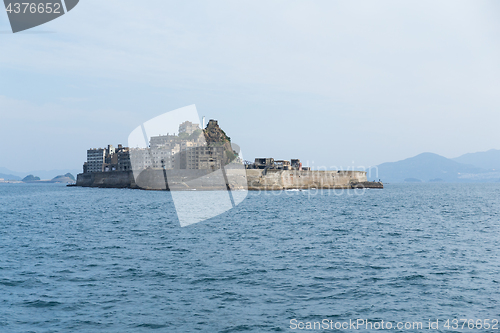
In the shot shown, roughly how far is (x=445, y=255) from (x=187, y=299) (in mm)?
16768

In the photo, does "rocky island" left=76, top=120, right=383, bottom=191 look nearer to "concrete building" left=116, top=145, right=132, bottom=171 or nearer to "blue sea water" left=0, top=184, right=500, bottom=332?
"concrete building" left=116, top=145, right=132, bottom=171

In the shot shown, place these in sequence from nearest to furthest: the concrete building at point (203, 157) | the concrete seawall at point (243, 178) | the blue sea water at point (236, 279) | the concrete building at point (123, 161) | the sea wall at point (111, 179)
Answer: the blue sea water at point (236, 279)
the concrete seawall at point (243, 178)
the sea wall at point (111, 179)
the concrete building at point (203, 157)
the concrete building at point (123, 161)

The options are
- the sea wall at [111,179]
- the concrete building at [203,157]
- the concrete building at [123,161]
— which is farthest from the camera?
the concrete building at [123,161]

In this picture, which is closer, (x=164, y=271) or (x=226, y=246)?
(x=164, y=271)

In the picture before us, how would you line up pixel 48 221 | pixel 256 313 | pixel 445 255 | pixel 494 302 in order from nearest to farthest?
pixel 256 313 → pixel 494 302 → pixel 445 255 → pixel 48 221

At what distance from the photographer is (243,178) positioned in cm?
11594

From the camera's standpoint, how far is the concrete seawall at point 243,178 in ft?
373

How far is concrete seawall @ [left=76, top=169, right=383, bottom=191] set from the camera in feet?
373

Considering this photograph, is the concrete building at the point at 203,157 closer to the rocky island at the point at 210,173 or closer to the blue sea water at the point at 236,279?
the rocky island at the point at 210,173

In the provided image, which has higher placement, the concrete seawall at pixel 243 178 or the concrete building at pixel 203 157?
the concrete building at pixel 203 157

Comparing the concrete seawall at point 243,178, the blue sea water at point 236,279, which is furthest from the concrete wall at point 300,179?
the blue sea water at point 236,279

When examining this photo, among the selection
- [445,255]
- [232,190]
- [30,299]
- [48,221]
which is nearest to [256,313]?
[30,299]

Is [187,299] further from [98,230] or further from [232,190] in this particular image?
[232,190]

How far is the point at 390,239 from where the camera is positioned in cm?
3036
